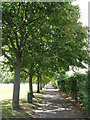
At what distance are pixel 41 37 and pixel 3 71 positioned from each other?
8346mm

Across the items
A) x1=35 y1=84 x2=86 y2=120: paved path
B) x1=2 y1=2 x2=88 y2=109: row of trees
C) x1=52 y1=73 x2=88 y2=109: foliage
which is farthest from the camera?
x1=35 y1=84 x2=86 y2=120: paved path

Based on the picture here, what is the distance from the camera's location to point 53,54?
12766mm

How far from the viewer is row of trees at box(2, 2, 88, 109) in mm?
9383

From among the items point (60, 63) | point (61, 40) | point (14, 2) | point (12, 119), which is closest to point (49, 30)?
point (61, 40)

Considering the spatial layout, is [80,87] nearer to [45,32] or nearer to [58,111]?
[58,111]

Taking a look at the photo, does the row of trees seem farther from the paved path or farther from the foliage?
the paved path

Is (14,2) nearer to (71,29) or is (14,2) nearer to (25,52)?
(71,29)

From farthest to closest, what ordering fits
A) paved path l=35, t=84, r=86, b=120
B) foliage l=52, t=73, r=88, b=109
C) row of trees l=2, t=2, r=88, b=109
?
1. paved path l=35, t=84, r=86, b=120
2. foliage l=52, t=73, r=88, b=109
3. row of trees l=2, t=2, r=88, b=109

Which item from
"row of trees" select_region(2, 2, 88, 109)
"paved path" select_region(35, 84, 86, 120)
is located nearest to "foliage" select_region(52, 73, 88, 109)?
"paved path" select_region(35, 84, 86, 120)

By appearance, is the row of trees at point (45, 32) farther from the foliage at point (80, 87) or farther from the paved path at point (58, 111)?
the paved path at point (58, 111)

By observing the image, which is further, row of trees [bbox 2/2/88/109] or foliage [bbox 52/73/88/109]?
foliage [bbox 52/73/88/109]

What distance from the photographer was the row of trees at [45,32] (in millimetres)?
9383

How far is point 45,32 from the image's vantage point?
10734mm

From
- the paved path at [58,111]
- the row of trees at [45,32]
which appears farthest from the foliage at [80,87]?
the row of trees at [45,32]
